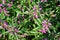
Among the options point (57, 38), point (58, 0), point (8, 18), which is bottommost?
point (57, 38)

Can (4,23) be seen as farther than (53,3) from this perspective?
No

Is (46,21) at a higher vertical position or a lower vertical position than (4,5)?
lower

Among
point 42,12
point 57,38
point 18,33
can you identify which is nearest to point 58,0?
point 42,12

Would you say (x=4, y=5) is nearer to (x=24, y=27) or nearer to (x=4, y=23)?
(x=4, y=23)

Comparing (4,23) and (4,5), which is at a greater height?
(4,5)

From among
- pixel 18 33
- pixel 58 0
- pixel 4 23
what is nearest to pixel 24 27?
pixel 18 33

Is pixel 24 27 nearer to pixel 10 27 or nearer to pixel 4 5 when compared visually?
pixel 10 27

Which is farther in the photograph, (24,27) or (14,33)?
(24,27)

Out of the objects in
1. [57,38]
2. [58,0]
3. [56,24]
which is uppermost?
[58,0]
